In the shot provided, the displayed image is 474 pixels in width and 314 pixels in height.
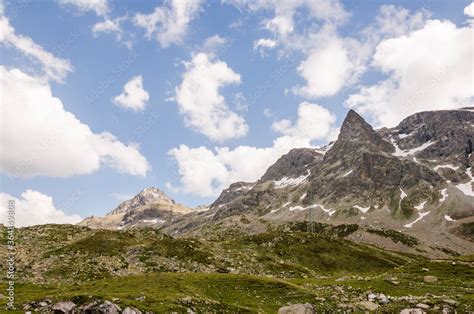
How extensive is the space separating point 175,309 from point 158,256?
4952 cm

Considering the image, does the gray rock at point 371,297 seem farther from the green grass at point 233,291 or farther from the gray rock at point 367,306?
the gray rock at point 367,306

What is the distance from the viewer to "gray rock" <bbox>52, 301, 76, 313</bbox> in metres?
42.7

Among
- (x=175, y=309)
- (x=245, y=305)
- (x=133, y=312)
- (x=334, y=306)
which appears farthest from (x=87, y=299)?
(x=334, y=306)

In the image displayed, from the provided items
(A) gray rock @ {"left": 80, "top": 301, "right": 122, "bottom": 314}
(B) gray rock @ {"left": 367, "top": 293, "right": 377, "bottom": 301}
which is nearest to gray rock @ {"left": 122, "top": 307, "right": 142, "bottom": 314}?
(A) gray rock @ {"left": 80, "top": 301, "right": 122, "bottom": 314}

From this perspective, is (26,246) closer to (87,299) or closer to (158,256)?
(158,256)

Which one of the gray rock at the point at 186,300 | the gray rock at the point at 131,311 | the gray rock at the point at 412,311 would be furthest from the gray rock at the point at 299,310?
the gray rock at the point at 131,311

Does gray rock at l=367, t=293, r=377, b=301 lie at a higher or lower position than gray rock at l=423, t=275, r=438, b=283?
lower

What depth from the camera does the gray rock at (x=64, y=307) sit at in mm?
42719

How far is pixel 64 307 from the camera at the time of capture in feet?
141

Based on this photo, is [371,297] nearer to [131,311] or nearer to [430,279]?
[430,279]

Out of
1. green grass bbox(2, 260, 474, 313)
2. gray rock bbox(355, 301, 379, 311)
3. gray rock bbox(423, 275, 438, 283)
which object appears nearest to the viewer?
gray rock bbox(355, 301, 379, 311)

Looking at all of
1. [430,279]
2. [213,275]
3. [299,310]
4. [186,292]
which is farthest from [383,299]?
[213,275]

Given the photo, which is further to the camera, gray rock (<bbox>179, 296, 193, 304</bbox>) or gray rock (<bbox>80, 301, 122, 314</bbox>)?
gray rock (<bbox>179, 296, 193, 304</bbox>)

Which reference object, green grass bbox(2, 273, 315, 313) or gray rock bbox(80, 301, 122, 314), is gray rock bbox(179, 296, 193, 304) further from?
gray rock bbox(80, 301, 122, 314)
